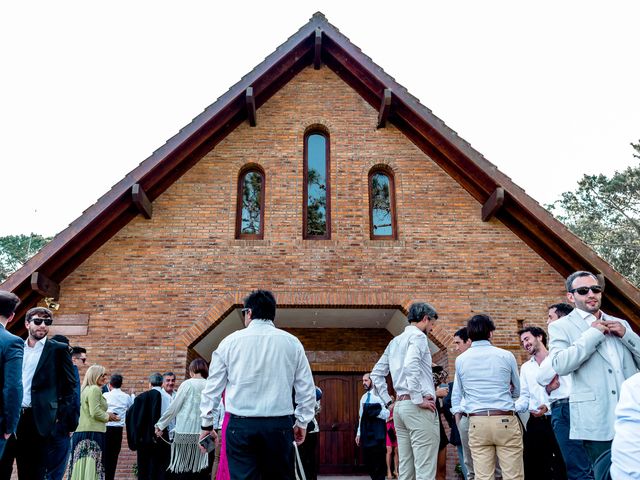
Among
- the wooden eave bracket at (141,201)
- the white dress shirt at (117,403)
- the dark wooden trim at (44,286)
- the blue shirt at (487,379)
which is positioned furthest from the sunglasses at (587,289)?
the dark wooden trim at (44,286)

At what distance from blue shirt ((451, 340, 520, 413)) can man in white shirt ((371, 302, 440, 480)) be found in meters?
0.35

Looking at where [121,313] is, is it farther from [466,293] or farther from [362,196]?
[466,293]

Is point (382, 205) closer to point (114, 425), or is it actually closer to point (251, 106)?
point (251, 106)

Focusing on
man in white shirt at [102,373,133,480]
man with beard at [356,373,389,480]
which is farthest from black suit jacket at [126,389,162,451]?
man with beard at [356,373,389,480]

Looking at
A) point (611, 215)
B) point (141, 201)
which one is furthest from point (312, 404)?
point (611, 215)

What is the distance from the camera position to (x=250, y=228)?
11.6 meters

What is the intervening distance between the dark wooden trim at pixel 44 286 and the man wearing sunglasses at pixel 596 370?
29.0 feet

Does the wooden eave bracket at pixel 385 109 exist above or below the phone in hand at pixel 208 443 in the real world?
above

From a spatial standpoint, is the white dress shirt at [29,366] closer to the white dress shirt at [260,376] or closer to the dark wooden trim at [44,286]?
the white dress shirt at [260,376]

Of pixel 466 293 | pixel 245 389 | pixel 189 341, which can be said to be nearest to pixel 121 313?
pixel 189 341

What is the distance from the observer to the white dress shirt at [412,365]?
5.22 meters

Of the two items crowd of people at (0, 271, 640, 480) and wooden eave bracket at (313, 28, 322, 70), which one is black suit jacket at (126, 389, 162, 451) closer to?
crowd of people at (0, 271, 640, 480)

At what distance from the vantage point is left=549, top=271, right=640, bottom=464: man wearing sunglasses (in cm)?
359

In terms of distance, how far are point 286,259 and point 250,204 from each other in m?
1.61
